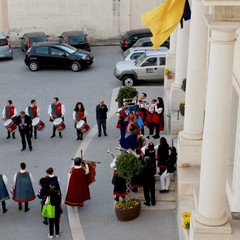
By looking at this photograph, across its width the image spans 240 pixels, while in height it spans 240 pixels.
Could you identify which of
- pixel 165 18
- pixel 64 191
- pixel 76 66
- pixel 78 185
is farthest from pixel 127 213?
pixel 76 66

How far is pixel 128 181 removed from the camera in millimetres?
14727

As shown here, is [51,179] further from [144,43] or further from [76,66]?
[144,43]

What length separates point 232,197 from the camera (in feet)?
43.3

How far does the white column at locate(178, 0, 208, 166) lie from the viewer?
47.1 ft

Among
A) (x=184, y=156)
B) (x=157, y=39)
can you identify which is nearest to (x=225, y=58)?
(x=157, y=39)

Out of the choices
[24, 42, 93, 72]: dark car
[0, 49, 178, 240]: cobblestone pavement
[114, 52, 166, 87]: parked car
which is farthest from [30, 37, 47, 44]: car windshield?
[0, 49, 178, 240]: cobblestone pavement

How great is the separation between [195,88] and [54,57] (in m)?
14.5

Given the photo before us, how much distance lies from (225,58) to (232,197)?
4158 mm

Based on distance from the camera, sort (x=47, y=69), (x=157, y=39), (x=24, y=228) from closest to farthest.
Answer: (x=157, y=39)
(x=24, y=228)
(x=47, y=69)

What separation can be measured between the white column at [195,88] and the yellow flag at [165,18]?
2.34 metres

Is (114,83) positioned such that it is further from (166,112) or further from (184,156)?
(184,156)

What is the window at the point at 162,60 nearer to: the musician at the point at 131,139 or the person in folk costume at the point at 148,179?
the musician at the point at 131,139

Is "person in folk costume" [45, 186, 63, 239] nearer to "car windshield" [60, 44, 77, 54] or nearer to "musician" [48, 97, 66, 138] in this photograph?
"musician" [48, 97, 66, 138]

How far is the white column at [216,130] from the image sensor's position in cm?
1009
